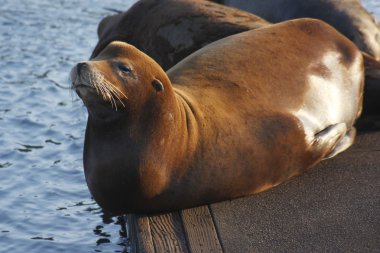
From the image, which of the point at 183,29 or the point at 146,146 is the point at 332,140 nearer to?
the point at 146,146

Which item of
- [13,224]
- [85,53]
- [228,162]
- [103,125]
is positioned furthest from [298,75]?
[85,53]

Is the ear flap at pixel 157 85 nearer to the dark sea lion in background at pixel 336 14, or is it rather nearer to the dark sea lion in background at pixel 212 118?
the dark sea lion in background at pixel 212 118

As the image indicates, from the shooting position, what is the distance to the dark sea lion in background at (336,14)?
8828 millimetres

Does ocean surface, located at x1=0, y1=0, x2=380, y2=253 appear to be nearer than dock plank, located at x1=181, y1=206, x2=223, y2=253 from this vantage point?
No

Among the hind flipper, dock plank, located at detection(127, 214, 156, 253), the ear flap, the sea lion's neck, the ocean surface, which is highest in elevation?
the ear flap

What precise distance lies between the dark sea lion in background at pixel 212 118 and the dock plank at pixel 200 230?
10cm

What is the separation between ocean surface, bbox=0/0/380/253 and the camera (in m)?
7.03

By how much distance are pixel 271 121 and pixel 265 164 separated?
31 cm

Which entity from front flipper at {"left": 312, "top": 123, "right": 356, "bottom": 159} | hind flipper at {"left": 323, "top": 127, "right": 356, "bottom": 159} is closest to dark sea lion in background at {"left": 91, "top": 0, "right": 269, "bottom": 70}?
hind flipper at {"left": 323, "top": 127, "right": 356, "bottom": 159}

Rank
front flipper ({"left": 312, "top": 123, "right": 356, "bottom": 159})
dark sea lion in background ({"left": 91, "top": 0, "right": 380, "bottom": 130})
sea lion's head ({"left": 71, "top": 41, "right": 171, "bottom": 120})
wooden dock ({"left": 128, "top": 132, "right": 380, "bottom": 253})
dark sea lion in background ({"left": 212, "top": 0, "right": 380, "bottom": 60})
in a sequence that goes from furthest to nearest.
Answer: dark sea lion in background ({"left": 212, "top": 0, "right": 380, "bottom": 60}), dark sea lion in background ({"left": 91, "top": 0, "right": 380, "bottom": 130}), front flipper ({"left": 312, "top": 123, "right": 356, "bottom": 159}), sea lion's head ({"left": 71, "top": 41, "right": 171, "bottom": 120}), wooden dock ({"left": 128, "top": 132, "right": 380, "bottom": 253})

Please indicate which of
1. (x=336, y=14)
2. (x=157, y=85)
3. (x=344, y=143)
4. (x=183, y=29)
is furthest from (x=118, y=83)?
(x=336, y=14)

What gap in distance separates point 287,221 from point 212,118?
0.91 metres

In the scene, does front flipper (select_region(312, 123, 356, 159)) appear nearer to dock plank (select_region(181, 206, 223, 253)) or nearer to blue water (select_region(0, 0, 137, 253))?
dock plank (select_region(181, 206, 223, 253))

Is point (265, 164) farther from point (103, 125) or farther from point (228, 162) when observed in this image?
point (103, 125)
